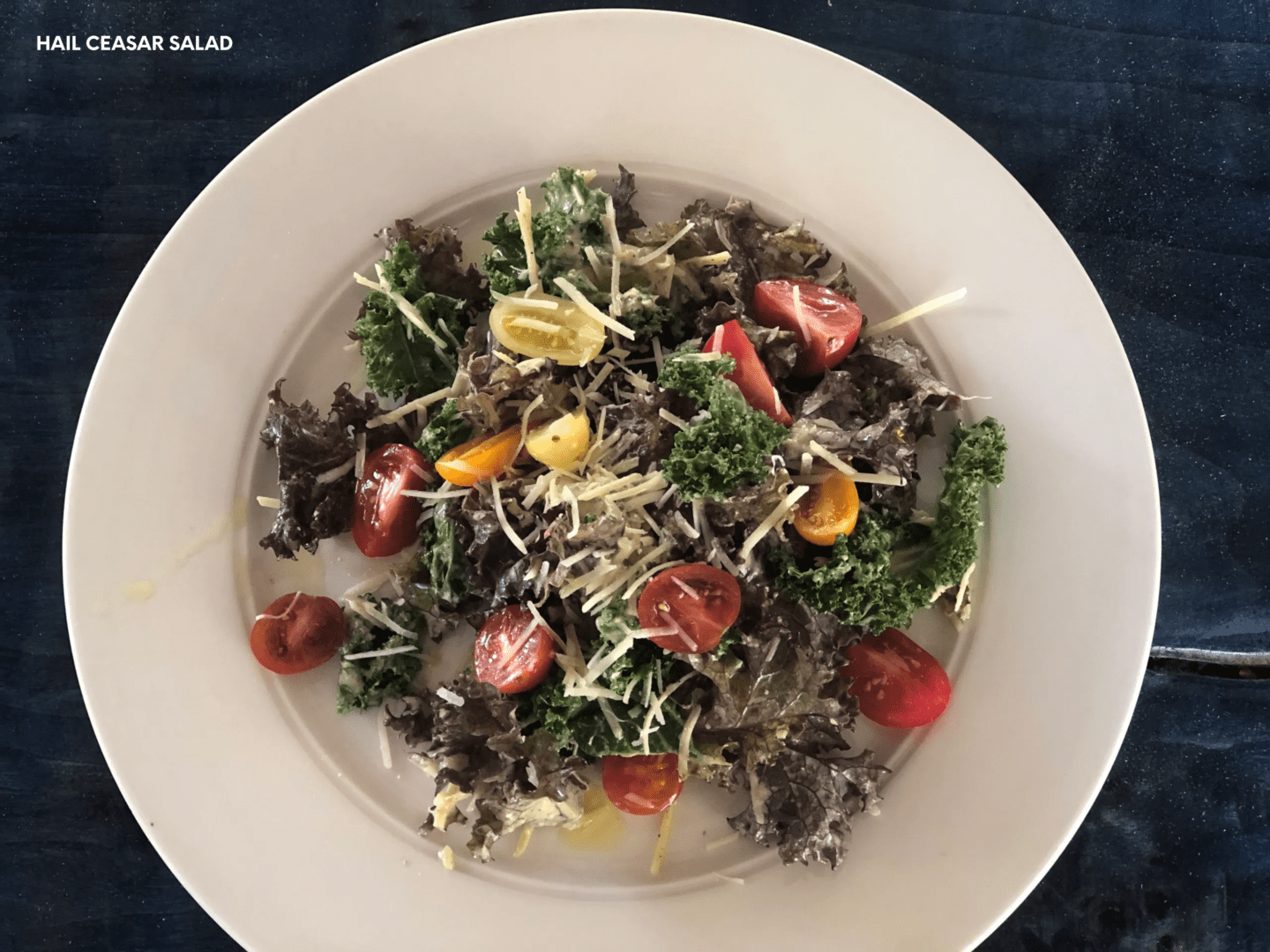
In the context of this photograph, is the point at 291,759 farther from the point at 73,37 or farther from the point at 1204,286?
the point at 1204,286

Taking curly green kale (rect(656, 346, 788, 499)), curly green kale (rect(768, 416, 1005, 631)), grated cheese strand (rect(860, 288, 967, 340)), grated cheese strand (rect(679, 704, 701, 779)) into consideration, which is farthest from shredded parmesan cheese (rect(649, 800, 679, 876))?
grated cheese strand (rect(860, 288, 967, 340))

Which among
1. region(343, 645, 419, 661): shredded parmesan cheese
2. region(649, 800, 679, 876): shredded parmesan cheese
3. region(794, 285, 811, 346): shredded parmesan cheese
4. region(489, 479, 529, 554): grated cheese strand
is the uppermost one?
region(794, 285, 811, 346): shredded parmesan cheese

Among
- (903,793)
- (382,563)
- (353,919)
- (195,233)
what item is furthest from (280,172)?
(903,793)

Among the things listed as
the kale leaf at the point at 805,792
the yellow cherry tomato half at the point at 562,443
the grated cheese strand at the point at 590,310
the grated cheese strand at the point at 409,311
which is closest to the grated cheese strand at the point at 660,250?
the grated cheese strand at the point at 590,310

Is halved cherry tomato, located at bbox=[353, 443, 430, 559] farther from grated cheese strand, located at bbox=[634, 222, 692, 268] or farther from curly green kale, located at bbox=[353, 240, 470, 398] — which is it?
grated cheese strand, located at bbox=[634, 222, 692, 268]

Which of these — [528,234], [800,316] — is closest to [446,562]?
[528,234]

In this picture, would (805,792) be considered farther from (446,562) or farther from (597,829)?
(446,562)

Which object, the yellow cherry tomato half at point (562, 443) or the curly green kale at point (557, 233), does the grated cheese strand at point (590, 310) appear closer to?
the curly green kale at point (557, 233)
